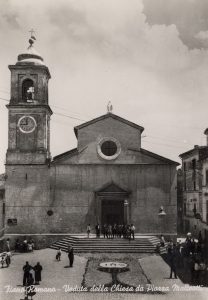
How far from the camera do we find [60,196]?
97.7 feet

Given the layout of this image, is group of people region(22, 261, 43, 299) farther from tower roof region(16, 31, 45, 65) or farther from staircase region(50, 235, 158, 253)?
tower roof region(16, 31, 45, 65)

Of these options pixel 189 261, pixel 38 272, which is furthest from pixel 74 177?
pixel 38 272

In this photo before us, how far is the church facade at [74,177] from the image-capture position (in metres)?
29.4

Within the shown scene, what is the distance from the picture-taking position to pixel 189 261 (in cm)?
2305

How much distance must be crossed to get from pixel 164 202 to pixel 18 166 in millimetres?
11344

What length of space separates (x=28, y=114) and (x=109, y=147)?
6695 mm

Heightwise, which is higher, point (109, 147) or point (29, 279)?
point (109, 147)

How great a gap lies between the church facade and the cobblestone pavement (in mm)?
3485

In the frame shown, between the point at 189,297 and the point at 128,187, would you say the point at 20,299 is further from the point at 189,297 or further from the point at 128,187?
the point at 128,187

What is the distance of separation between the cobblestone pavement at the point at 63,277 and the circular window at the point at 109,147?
27.2 feet

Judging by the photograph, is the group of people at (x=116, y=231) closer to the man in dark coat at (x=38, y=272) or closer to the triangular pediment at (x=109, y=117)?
the triangular pediment at (x=109, y=117)

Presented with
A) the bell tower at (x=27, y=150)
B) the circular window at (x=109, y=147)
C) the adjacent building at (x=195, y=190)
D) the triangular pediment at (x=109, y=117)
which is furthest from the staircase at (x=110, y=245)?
the triangular pediment at (x=109, y=117)

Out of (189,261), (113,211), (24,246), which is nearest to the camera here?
(189,261)

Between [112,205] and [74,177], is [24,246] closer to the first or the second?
[74,177]
